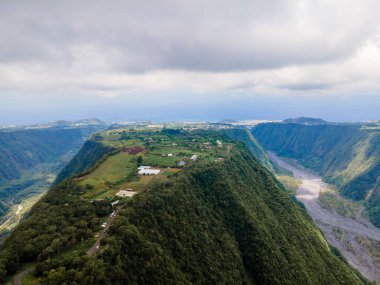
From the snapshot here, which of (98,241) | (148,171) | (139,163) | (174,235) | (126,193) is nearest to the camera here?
(98,241)

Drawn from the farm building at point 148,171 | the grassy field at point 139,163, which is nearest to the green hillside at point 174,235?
the grassy field at point 139,163

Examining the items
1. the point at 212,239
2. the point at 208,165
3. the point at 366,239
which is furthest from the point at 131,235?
the point at 366,239

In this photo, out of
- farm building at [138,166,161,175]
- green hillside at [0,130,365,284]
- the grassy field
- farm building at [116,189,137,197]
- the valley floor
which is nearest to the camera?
green hillside at [0,130,365,284]

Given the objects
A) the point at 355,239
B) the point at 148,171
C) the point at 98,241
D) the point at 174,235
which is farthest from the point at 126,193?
the point at 355,239

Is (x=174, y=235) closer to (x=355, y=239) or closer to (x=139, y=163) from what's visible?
(x=139, y=163)

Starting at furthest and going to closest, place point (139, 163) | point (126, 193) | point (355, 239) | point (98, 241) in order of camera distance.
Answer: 1. point (355, 239)
2. point (139, 163)
3. point (126, 193)
4. point (98, 241)

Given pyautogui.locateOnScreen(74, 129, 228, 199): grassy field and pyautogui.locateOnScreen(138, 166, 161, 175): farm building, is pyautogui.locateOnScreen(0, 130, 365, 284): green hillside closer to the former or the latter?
pyautogui.locateOnScreen(74, 129, 228, 199): grassy field

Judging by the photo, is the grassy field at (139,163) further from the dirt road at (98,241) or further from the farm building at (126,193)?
the dirt road at (98,241)

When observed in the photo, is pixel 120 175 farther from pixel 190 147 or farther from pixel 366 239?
pixel 366 239

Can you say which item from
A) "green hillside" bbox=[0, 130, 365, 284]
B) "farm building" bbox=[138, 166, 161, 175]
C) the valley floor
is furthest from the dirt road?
the valley floor
